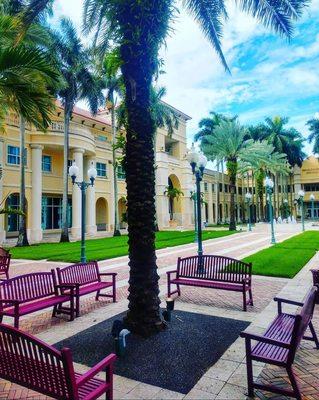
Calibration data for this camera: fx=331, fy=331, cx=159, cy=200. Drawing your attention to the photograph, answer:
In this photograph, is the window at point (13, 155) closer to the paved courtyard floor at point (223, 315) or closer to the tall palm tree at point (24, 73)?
the tall palm tree at point (24, 73)

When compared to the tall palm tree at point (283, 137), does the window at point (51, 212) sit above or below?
below

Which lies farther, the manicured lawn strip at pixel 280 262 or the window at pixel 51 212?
the window at pixel 51 212

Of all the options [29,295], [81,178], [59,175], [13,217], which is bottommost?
[29,295]

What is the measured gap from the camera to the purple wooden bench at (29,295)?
5.69m

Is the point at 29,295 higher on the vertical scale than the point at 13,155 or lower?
lower

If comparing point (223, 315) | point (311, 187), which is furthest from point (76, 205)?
point (311, 187)

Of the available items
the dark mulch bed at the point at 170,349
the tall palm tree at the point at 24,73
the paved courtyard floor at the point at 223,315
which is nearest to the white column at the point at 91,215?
the paved courtyard floor at the point at 223,315

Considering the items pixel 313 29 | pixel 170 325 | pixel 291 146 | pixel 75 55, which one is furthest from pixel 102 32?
pixel 291 146

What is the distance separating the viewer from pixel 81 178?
33.6 meters

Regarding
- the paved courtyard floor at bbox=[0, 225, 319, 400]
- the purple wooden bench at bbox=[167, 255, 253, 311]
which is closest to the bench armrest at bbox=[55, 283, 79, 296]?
the paved courtyard floor at bbox=[0, 225, 319, 400]

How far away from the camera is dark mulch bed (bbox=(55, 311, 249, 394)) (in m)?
4.21

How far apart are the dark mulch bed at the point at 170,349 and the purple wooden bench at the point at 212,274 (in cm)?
120

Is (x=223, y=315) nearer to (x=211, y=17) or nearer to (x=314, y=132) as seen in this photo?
(x=211, y=17)

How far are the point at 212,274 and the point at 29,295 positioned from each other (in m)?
4.21
